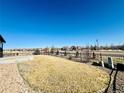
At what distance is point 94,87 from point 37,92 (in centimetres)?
387

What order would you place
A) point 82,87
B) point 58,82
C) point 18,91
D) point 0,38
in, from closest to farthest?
1. point 18,91
2. point 82,87
3. point 58,82
4. point 0,38

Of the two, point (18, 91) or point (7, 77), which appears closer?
point (18, 91)

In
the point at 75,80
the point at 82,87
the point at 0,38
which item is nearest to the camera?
the point at 82,87

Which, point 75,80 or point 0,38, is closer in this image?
point 75,80

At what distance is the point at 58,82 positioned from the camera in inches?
400

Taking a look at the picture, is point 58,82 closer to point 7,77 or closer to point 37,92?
point 37,92

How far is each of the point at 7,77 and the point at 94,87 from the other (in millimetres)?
6422

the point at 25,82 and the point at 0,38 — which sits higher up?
the point at 0,38

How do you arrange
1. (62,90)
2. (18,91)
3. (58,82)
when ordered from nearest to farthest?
(18,91)
(62,90)
(58,82)

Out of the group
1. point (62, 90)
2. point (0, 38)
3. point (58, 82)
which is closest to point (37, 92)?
point (62, 90)

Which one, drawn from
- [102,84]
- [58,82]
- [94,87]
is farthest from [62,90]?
[102,84]

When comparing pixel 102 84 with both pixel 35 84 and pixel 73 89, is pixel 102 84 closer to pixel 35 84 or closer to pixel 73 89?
pixel 73 89

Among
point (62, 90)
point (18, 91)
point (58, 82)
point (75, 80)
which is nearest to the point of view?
point (18, 91)

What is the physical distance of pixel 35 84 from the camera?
31.2ft
